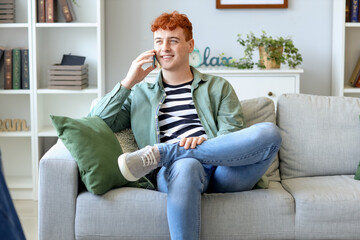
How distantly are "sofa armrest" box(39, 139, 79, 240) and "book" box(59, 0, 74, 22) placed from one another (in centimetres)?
168

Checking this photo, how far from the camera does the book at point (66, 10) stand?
11.6 feet

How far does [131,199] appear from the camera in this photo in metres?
2.11

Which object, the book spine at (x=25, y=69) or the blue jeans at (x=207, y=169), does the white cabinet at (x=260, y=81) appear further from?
the blue jeans at (x=207, y=169)

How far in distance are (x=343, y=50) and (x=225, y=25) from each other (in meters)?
0.80

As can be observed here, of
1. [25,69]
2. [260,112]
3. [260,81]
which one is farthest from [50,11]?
[260,112]

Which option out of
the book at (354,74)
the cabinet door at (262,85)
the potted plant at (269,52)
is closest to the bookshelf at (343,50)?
the book at (354,74)

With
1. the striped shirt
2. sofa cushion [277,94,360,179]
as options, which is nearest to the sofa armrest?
the striped shirt

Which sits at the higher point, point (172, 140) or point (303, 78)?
point (303, 78)

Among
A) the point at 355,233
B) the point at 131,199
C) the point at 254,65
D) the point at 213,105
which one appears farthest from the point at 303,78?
the point at 131,199

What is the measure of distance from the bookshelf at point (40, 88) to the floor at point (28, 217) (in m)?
0.10

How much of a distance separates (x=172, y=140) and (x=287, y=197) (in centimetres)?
53

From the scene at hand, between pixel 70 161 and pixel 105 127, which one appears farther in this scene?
pixel 105 127

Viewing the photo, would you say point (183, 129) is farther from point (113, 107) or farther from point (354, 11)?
point (354, 11)

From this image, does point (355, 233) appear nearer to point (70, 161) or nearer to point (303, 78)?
point (70, 161)
